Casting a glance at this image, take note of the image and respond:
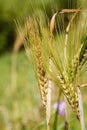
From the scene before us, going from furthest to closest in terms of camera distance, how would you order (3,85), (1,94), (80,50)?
(3,85) < (1,94) < (80,50)

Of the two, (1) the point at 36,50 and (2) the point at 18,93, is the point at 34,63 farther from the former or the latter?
(2) the point at 18,93

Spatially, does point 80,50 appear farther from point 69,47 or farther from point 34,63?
point 34,63

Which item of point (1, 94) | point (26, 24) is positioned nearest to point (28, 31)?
point (26, 24)

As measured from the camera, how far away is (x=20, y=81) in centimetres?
816

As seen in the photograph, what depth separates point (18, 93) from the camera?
6875 mm

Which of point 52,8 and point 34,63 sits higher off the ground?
point 52,8

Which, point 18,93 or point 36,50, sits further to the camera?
point 18,93

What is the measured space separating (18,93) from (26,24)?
5.35 metres

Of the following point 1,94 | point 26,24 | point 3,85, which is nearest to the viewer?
point 26,24

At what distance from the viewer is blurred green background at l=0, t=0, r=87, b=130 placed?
5.32ft

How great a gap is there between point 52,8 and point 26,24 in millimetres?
84

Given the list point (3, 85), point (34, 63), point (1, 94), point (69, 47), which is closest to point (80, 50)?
point (69, 47)

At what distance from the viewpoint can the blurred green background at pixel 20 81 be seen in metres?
1.62

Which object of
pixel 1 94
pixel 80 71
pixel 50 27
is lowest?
pixel 80 71
